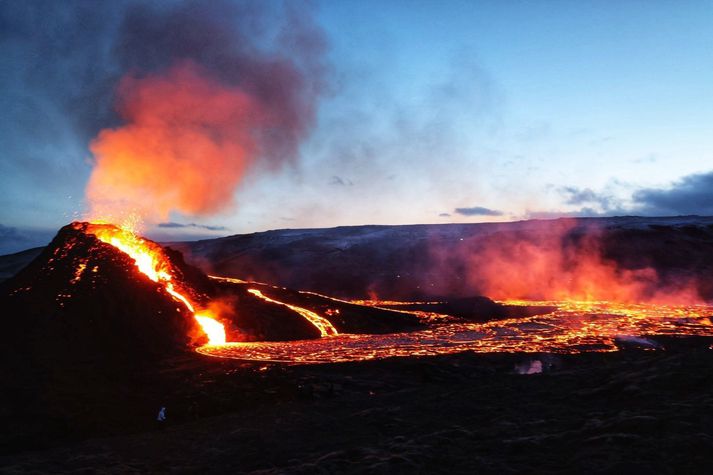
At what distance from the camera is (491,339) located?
11.9m

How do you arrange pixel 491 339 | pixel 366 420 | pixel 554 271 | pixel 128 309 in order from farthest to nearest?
pixel 554 271
pixel 491 339
pixel 128 309
pixel 366 420

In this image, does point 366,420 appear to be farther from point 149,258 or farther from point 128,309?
point 149,258

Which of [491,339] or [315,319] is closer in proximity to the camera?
[491,339]

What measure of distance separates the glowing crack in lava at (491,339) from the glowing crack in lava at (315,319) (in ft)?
1.64

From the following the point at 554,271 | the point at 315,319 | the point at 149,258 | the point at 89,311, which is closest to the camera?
the point at 89,311

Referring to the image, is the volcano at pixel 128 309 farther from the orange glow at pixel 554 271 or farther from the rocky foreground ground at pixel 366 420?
the orange glow at pixel 554 271

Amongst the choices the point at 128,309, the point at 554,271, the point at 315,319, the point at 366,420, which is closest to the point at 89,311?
the point at 128,309

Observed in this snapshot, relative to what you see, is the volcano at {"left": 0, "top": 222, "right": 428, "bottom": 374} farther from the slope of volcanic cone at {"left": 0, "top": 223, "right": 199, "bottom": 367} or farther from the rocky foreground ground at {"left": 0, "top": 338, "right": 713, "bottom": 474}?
the rocky foreground ground at {"left": 0, "top": 338, "right": 713, "bottom": 474}

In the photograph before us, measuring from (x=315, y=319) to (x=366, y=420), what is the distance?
8242 millimetres

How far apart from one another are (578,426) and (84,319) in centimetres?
948

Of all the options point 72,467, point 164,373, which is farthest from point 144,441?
point 164,373

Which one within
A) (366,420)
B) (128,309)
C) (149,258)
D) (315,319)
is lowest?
(366,420)

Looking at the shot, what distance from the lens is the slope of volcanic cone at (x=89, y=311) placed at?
30.7ft

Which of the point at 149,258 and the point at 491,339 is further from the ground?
the point at 149,258
